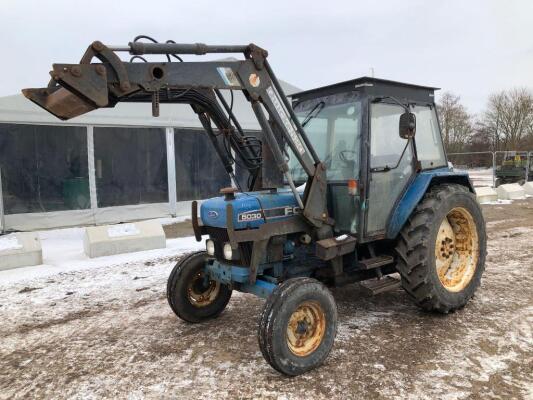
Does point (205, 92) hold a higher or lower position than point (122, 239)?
higher

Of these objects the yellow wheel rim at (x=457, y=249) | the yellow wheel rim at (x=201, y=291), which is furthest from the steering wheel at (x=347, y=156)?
the yellow wheel rim at (x=201, y=291)

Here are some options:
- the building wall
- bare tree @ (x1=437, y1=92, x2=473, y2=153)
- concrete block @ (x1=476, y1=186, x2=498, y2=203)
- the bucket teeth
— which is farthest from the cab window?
bare tree @ (x1=437, y1=92, x2=473, y2=153)

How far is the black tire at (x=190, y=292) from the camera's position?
4.14 meters

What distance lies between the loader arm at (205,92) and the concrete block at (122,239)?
3903 millimetres

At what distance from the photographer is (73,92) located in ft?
8.54

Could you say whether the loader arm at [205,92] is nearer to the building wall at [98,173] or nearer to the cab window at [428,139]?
the cab window at [428,139]

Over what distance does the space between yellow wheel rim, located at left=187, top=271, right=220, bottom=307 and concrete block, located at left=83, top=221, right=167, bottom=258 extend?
11.4 feet

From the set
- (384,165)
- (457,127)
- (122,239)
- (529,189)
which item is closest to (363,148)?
(384,165)

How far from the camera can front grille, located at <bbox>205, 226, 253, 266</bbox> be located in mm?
3674

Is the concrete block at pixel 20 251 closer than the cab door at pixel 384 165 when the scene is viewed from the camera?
No

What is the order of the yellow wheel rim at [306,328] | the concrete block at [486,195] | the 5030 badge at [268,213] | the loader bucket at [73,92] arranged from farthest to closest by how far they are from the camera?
the concrete block at [486,195]
the 5030 badge at [268,213]
the yellow wheel rim at [306,328]
the loader bucket at [73,92]

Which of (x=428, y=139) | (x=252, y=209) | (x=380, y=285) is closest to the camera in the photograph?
(x=252, y=209)

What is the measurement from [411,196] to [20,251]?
18.8 ft

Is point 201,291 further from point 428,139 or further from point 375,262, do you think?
point 428,139
